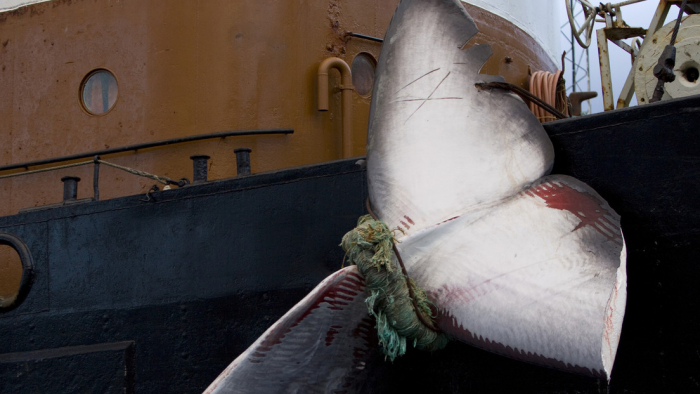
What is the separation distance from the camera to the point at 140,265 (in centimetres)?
354

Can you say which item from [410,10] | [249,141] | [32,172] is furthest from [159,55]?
[410,10]

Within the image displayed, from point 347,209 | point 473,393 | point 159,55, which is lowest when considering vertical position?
point 473,393

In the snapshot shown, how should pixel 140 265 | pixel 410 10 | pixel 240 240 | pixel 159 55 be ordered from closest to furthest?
pixel 410 10 → pixel 240 240 → pixel 140 265 → pixel 159 55

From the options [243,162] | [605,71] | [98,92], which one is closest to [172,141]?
[243,162]

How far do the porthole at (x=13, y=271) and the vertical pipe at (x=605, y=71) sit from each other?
331cm

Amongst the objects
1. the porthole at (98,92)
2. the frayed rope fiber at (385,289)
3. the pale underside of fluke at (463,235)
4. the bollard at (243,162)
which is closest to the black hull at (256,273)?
the bollard at (243,162)

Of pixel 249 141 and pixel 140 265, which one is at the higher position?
pixel 249 141

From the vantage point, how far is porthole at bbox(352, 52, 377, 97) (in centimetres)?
419

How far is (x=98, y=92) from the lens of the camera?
430 centimetres

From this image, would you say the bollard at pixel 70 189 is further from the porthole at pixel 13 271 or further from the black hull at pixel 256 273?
the porthole at pixel 13 271

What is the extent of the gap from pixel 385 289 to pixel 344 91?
6.78 feet

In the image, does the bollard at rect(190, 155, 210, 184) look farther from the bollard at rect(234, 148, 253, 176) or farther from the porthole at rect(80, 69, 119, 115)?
the porthole at rect(80, 69, 119, 115)

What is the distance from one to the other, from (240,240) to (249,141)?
82 cm

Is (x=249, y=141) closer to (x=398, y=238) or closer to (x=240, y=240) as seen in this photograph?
(x=240, y=240)
